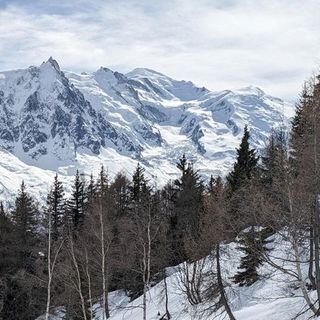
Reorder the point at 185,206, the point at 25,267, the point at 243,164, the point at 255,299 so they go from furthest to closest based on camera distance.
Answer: the point at 243,164, the point at 25,267, the point at 185,206, the point at 255,299

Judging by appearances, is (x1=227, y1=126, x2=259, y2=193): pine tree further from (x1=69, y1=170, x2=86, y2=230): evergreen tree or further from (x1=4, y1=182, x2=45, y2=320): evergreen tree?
(x1=4, y1=182, x2=45, y2=320): evergreen tree

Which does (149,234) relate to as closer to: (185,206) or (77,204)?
(185,206)

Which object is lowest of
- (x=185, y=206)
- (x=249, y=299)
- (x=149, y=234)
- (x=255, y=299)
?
(x=249, y=299)

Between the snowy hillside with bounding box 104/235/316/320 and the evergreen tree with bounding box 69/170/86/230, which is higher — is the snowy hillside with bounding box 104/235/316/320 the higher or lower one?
the lower one

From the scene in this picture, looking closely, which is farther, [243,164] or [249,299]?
[243,164]

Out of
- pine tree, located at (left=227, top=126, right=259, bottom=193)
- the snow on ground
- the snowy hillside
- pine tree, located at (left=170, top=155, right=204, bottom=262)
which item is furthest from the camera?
pine tree, located at (left=227, top=126, right=259, bottom=193)

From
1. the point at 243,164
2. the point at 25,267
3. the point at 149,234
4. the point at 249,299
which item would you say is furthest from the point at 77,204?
the point at 149,234

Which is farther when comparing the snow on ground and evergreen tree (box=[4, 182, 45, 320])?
evergreen tree (box=[4, 182, 45, 320])

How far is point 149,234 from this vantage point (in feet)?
112

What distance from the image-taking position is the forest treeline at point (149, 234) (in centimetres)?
2502

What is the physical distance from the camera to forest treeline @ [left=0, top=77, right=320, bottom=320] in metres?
25.0

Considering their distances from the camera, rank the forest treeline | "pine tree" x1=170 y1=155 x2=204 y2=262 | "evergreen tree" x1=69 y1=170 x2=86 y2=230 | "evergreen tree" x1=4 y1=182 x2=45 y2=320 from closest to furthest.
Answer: the forest treeline < "evergreen tree" x1=4 y1=182 x2=45 y2=320 < "pine tree" x1=170 y1=155 x2=204 y2=262 < "evergreen tree" x1=69 y1=170 x2=86 y2=230

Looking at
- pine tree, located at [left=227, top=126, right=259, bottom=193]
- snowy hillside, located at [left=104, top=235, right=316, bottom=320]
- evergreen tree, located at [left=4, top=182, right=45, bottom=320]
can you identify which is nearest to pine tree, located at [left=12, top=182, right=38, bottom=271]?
evergreen tree, located at [left=4, top=182, right=45, bottom=320]

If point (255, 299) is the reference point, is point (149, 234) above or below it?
above
